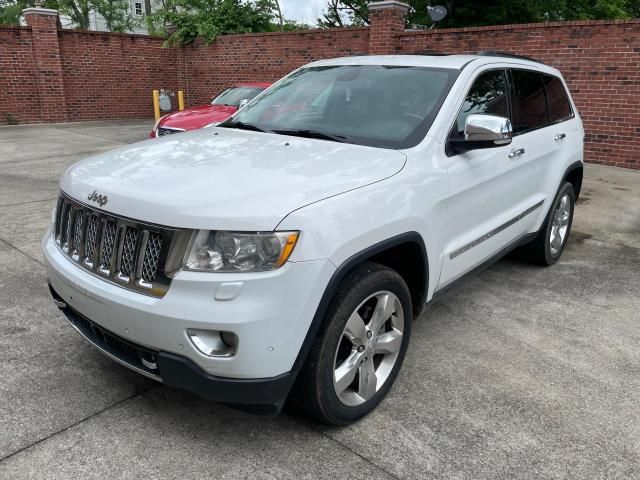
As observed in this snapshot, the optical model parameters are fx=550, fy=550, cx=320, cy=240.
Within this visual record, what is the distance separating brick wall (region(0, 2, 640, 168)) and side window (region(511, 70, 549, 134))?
6775 mm

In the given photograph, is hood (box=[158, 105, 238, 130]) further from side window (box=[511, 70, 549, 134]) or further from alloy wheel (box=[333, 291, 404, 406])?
alloy wheel (box=[333, 291, 404, 406])

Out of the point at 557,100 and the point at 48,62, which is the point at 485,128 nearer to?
the point at 557,100

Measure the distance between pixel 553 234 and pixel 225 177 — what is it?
3.60m

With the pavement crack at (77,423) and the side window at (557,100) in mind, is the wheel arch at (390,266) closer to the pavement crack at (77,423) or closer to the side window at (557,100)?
the pavement crack at (77,423)

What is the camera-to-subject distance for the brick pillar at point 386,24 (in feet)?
41.6

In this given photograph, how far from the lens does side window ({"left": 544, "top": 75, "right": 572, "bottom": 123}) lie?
4.66 metres

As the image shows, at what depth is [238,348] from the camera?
2.13m

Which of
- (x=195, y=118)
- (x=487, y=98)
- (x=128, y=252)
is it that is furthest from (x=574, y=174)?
(x=195, y=118)

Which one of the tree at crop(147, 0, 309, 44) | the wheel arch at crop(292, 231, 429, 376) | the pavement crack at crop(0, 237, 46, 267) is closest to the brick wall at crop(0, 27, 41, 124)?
A: the tree at crop(147, 0, 309, 44)

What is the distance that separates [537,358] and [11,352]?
319 cm

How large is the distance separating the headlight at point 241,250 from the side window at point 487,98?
1540 mm

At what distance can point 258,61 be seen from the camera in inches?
634

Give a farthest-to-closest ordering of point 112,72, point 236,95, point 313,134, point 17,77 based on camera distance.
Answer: point 112,72 < point 17,77 < point 236,95 < point 313,134

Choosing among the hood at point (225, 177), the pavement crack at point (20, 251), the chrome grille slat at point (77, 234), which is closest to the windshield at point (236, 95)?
the pavement crack at point (20, 251)
